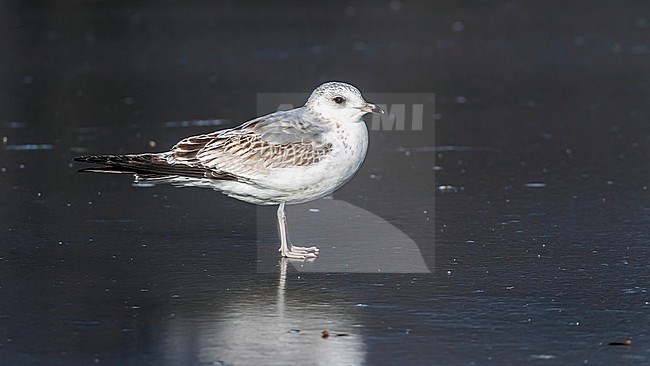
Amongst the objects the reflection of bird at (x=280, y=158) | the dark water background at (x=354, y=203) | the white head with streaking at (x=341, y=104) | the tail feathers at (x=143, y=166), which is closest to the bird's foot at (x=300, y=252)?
the reflection of bird at (x=280, y=158)

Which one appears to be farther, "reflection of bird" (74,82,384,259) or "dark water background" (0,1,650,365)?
"reflection of bird" (74,82,384,259)

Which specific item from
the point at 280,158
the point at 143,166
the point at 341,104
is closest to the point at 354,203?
the point at 341,104

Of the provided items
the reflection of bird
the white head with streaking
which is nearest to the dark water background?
the reflection of bird

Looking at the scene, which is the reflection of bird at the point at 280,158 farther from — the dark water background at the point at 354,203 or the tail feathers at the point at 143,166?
the dark water background at the point at 354,203

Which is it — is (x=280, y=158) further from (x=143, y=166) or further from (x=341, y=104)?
(x=143, y=166)

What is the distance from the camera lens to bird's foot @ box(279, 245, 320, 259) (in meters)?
7.03

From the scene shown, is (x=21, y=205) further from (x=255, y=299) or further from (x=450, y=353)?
(x=450, y=353)

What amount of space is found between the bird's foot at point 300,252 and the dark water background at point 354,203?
8.9 inches

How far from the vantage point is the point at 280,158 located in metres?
7.09

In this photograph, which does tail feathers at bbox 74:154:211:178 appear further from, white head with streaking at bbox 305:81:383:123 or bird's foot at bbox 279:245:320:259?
white head with streaking at bbox 305:81:383:123

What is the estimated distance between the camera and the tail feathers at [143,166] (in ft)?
22.9

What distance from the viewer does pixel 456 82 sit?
14602 mm

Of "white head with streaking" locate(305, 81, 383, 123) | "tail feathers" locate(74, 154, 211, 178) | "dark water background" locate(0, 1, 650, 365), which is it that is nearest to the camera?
"dark water background" locate(0, 1, 650, 365)

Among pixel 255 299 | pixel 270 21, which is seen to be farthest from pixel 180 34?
pixel 255 299
